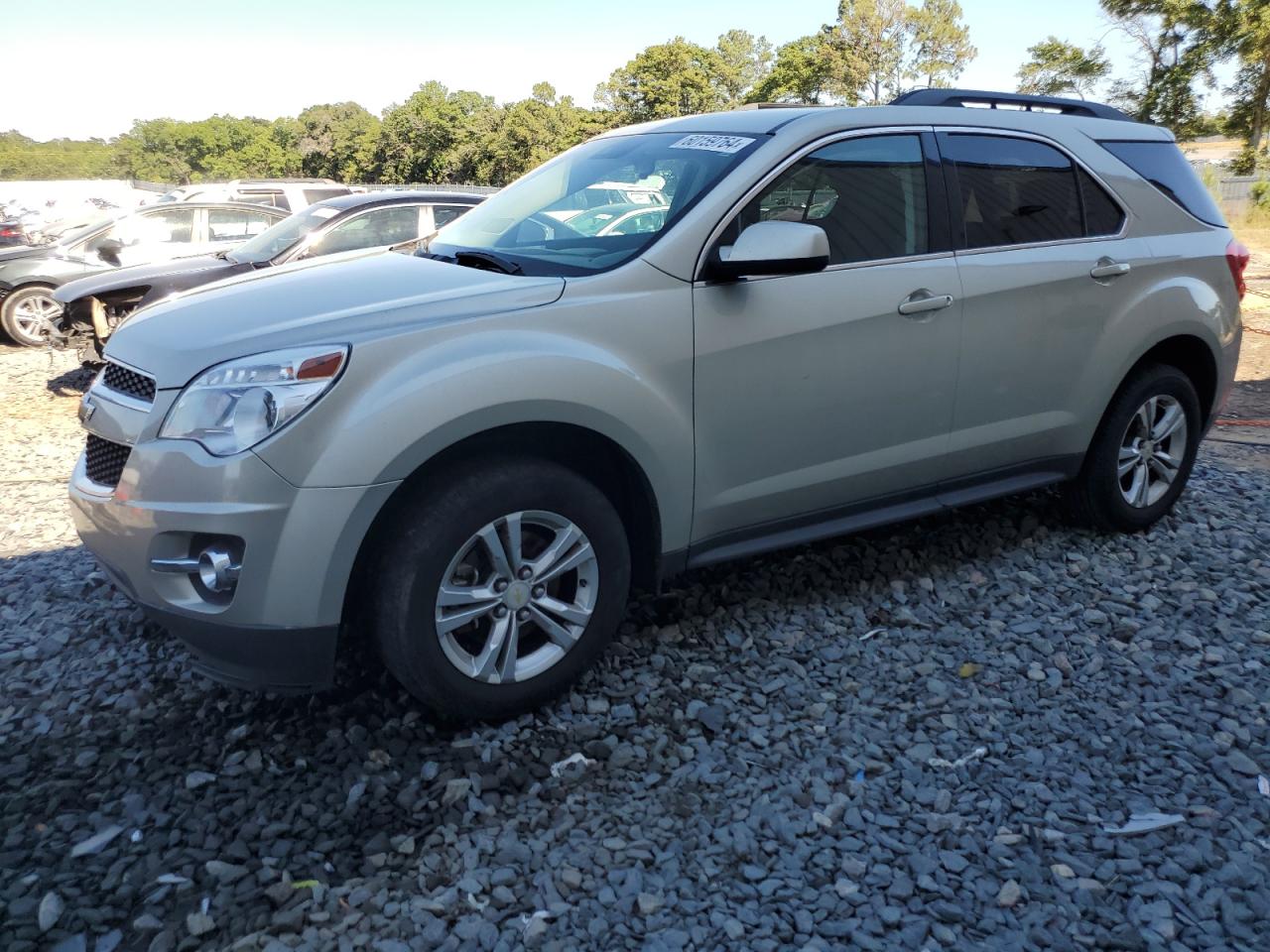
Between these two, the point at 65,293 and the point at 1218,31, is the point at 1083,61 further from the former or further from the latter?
the point at 65,293

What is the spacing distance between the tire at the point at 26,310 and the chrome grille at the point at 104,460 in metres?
9.29

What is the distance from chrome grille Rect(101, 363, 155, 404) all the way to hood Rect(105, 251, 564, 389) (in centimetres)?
4

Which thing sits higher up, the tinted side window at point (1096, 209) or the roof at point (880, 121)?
the roof at point (880, 121)

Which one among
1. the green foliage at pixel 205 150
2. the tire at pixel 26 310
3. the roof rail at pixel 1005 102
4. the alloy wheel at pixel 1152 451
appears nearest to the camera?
the roof rail at pixel 1005 102

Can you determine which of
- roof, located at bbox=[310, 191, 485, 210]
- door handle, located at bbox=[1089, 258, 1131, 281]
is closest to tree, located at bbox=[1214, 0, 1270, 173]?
roof, located at bbox=[310, 191, 485, 210]

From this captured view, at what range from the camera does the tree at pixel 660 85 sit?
8081cm

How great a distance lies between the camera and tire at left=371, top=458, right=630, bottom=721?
2.88 metres

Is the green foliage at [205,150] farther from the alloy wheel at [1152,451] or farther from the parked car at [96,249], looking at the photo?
the alloy wheel at [1152,451]

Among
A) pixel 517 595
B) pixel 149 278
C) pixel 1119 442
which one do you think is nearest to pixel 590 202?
pixel 517 595

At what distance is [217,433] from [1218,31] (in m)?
48.9

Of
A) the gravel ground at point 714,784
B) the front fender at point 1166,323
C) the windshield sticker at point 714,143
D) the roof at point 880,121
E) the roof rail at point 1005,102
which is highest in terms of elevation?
the roof rail at point 1005,102

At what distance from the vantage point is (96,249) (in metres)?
11.3

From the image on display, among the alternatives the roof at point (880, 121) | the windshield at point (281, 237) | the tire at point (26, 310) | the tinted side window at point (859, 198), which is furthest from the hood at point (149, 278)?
the tinted side window at point (859, 198)

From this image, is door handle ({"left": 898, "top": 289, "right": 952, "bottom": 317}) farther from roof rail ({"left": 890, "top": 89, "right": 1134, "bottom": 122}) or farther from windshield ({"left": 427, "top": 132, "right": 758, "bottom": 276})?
roof rail ({"left": 890, "top": 89, "right": 1134, "bottom": 122})
